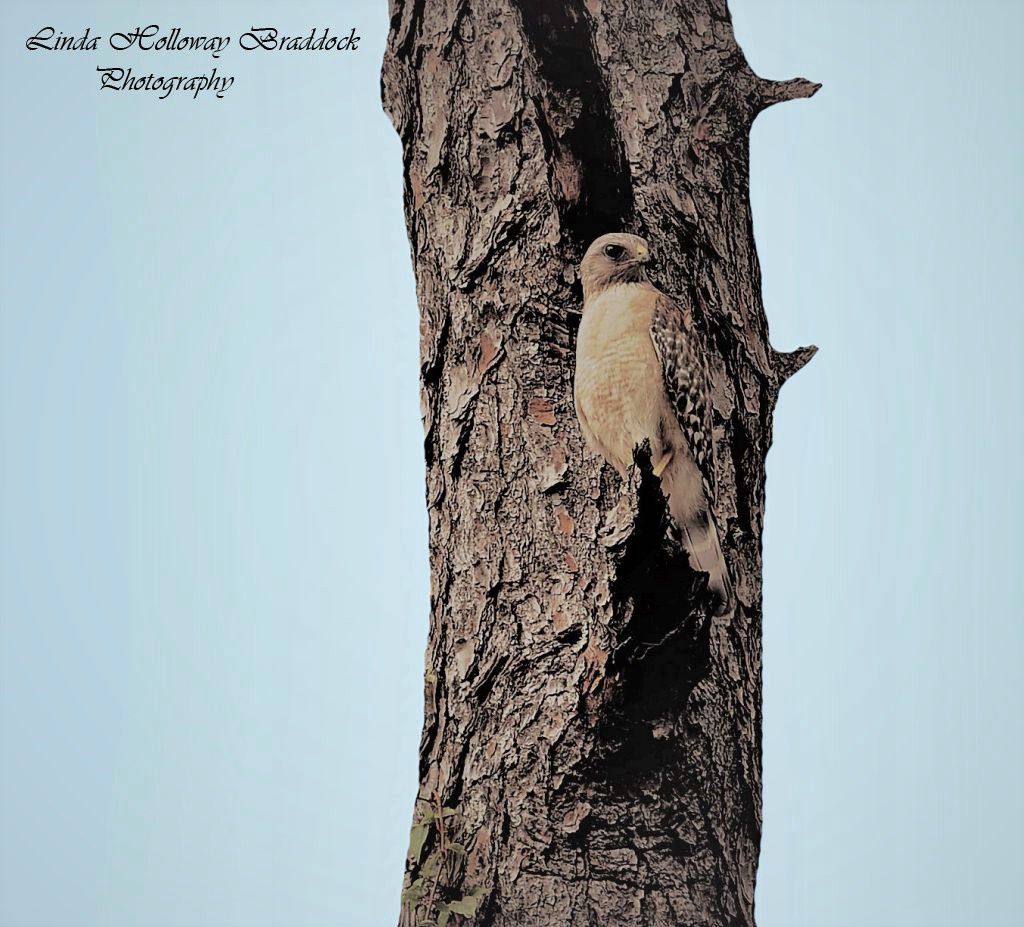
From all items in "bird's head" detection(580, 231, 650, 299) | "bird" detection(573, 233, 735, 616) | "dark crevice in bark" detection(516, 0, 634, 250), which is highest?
"dark crevice in bark" detection(516, 0, 634, 250)

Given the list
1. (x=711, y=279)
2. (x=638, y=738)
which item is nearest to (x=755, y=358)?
(x=711, y=279)

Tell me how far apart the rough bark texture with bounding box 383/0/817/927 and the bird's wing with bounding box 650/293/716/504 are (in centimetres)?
3

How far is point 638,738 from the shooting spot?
1688mm

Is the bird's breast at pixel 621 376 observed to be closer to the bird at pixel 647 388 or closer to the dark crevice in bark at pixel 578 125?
the bird at pixel 647 388

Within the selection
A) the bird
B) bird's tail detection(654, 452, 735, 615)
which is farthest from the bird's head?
bird's tail detection(654, 452, 735, 615)

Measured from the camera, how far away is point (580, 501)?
1723 mm

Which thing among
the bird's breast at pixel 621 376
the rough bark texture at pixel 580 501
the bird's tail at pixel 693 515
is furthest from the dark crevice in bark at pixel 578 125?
the bird's tail at pixel 693 515

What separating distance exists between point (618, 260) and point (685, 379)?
0.65 ft

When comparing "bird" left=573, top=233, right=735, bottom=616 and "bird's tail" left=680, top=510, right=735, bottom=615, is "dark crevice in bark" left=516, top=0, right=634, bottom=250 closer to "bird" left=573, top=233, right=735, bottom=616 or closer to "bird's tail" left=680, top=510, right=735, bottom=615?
"bird" left=573, top=233, right=735, bottom=616

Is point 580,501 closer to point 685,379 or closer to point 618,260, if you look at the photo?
point 685,379

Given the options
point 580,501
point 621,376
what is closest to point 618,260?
point 621,376

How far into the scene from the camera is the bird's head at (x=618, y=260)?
5.61ft

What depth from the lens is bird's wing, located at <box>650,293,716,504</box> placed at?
169 cm

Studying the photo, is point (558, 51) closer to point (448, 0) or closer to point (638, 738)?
point (448, 0)
